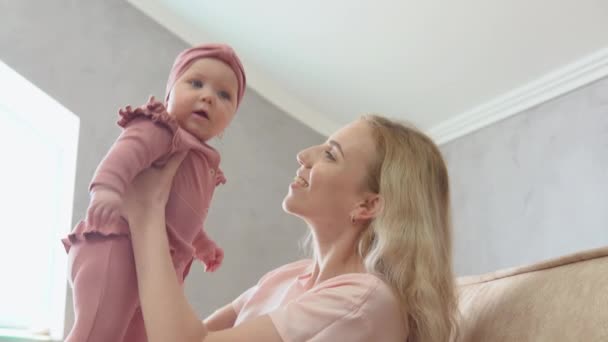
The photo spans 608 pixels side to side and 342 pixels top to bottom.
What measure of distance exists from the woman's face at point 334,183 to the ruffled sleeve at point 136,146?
32 centimetres

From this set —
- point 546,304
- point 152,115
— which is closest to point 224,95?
point 152,115

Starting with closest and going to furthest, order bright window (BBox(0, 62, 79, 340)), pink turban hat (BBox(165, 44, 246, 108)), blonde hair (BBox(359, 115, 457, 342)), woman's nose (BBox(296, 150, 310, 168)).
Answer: blonde hair (BBox(359, 115, 457, 342)) < pink turban hat (BBox(165, 44, 246, 108)) < woman's nose (BBox(296, 150, 310, 168)) < bright window (BBox(0, 62, 79, 340))

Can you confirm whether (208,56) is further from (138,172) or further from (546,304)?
(546,304)

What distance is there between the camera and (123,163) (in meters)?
1.01

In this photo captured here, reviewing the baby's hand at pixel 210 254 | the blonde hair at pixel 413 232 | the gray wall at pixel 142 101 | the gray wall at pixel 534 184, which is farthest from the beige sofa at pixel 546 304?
the gray wall at pixel 142 101

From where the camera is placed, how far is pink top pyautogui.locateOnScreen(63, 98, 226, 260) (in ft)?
3.32

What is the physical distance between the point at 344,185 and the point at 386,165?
99 millimetres

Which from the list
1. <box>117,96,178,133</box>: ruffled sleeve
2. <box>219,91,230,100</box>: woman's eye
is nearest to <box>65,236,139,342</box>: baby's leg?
<box>117,96,178,133</box>: ruffled sleeve

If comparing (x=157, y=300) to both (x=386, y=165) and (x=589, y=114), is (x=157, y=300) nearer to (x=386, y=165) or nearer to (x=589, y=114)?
(x=386, y=165)

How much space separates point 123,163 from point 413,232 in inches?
21.6

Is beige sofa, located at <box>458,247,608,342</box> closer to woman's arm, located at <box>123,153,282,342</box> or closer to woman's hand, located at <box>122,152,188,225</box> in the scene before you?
woman's arm, located at <box>123,153,282,342</box>

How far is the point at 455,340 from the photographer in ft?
3.72

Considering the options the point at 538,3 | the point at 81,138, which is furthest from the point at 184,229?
the point at 538,3

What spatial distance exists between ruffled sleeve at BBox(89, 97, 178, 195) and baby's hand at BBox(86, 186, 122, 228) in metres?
0.01
